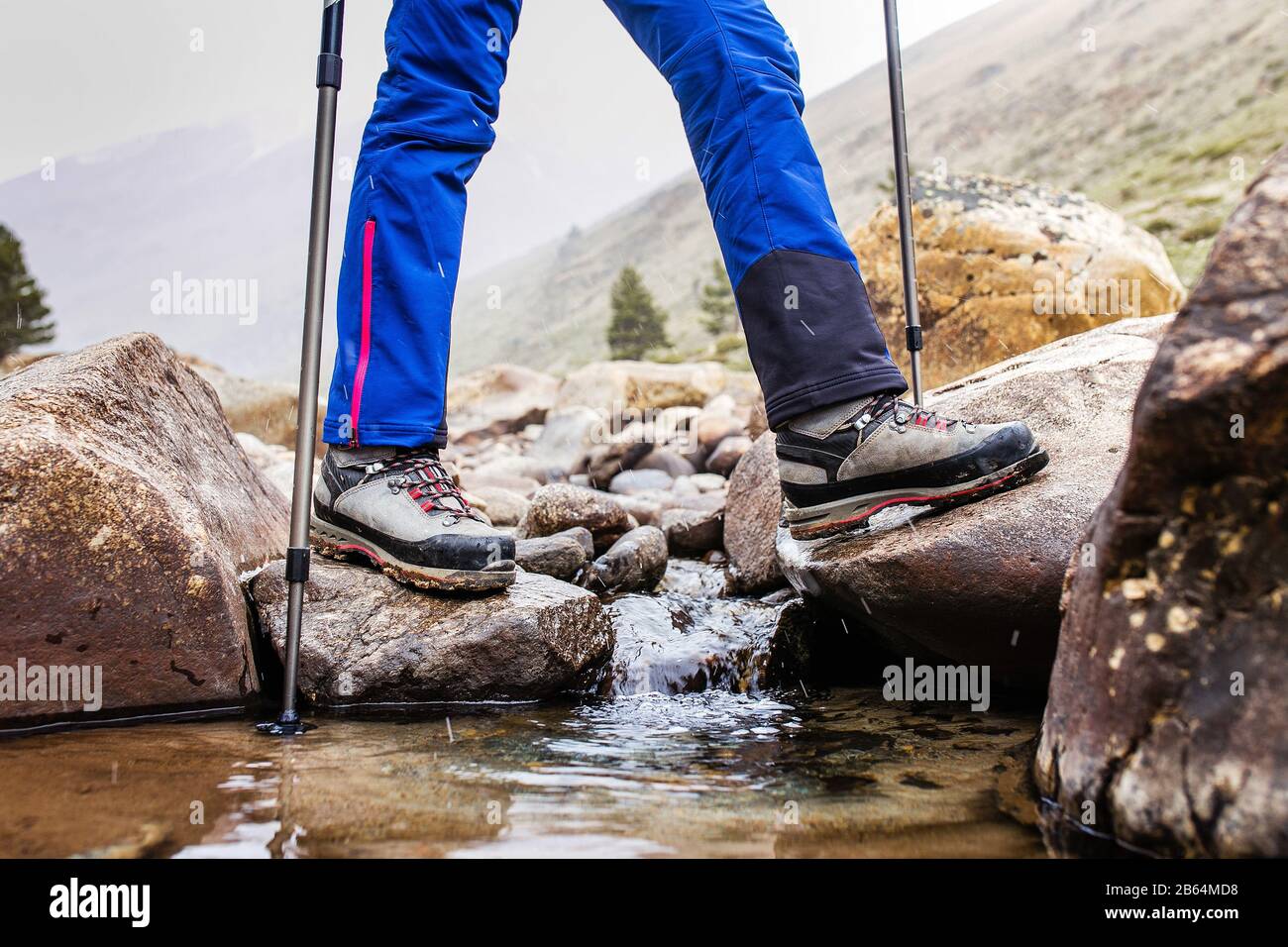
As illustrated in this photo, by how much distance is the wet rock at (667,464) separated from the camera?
794 cm

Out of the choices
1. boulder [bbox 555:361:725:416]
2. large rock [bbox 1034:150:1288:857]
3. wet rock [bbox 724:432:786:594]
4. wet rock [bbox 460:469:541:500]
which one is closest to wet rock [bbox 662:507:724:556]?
wet rock [bbox 724:432:786:594]

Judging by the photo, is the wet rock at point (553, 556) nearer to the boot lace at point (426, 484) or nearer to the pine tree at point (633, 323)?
the boot lace at point (426, 484)

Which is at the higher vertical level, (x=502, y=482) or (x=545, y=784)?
(x=502, y=482)

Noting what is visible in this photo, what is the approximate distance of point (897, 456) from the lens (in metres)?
2.54

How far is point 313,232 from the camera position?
8.22 ft

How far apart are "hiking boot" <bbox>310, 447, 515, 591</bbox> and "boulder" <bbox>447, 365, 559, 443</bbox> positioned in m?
11.2

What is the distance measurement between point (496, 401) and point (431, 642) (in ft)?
42.3

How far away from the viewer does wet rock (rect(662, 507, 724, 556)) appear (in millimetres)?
4738

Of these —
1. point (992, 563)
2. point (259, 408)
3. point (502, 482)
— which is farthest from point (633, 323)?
point (992, 563)

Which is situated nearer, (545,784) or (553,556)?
(545,784)

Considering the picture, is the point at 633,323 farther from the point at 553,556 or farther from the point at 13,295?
the point at 553,556

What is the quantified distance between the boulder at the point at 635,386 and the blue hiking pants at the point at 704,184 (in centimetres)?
1022

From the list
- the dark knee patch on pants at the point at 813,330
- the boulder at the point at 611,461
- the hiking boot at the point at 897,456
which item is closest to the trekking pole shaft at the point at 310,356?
the dark knee patch on pants at the point at 813,330
